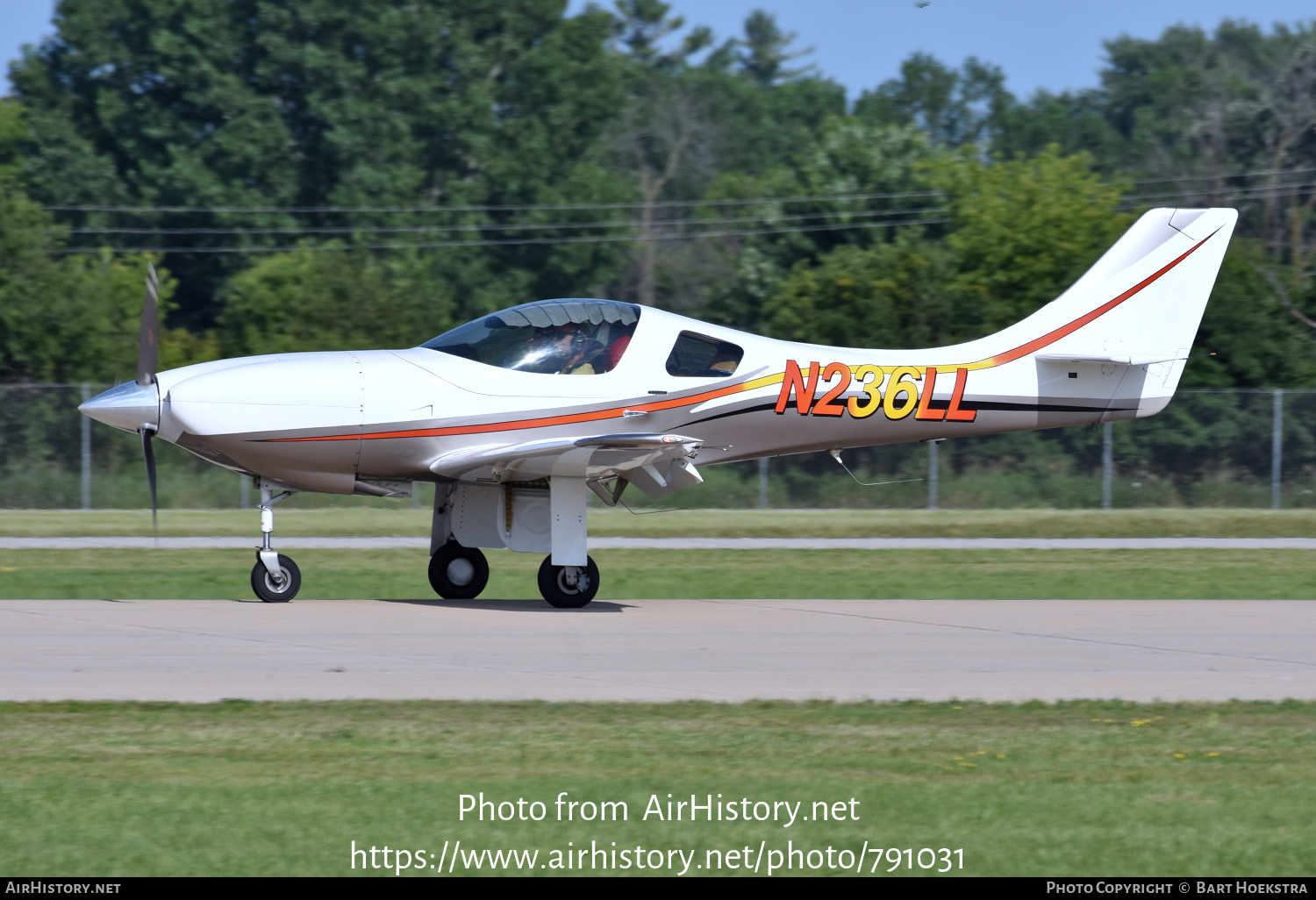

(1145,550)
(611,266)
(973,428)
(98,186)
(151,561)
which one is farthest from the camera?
(611,266)

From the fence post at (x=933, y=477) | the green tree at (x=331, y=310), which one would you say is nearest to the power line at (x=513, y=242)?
the green tree at (x=331, y=310)

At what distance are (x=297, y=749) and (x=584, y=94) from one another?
57266 mm

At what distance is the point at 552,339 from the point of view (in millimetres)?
13891

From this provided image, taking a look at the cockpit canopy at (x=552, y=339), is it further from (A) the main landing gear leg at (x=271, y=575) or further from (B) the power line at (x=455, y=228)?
(B) the power line at (x=455, y=228)

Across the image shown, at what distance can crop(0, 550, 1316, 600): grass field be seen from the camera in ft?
52.0

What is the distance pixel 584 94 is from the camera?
6262 cm

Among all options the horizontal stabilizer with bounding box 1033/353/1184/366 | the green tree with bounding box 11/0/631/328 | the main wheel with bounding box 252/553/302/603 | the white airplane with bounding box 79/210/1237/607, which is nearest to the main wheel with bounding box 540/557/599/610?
the white airplane with bounding box 79/210/1237/607

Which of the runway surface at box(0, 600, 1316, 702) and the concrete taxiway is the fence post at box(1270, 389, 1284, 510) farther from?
the runway surface at box(0, 600, 1316, 702)

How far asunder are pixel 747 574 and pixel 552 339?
5.16 metres

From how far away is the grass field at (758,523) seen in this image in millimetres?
24531

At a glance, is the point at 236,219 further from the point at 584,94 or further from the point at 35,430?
the point at 35,430

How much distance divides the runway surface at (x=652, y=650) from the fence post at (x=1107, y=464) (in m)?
15.3
